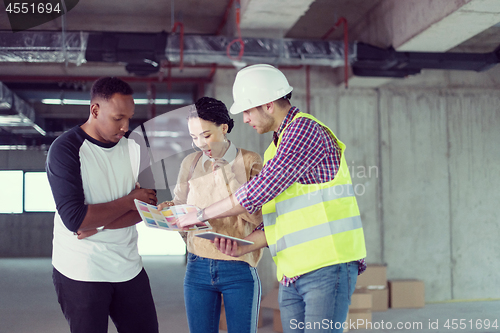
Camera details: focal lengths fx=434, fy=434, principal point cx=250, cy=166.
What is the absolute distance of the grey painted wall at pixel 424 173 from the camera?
5406mm

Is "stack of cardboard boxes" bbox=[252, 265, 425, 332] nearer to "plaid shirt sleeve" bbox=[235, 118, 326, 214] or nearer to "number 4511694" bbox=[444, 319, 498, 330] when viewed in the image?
"number 4511694" bbox=[444, 319, 498, 330]

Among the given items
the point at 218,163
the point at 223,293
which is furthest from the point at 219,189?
the point at 223,293

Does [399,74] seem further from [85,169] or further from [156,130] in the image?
[85,169]

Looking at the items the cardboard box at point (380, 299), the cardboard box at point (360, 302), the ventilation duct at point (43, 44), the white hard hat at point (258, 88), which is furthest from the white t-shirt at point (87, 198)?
the cardboard box at point (380, 299)

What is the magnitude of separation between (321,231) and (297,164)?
0.77 ft

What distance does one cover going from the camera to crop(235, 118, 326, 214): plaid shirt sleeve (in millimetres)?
1368

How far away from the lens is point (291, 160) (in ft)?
4.49

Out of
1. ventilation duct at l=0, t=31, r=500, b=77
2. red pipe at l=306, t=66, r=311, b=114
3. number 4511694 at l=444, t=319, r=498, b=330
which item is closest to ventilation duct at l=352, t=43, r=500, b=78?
ventilation duct at l=0, t=31, r=500, b=77

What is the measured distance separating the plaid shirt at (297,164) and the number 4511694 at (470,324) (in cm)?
358

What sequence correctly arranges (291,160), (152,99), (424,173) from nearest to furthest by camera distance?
1. (291,160)
2. (424,173)
3. (152,99)

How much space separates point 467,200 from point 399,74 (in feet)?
6.96

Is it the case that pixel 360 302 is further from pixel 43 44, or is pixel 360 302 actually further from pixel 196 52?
pixel 43 44

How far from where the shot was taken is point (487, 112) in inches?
221

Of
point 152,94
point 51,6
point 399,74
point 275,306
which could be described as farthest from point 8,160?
point 399,74
